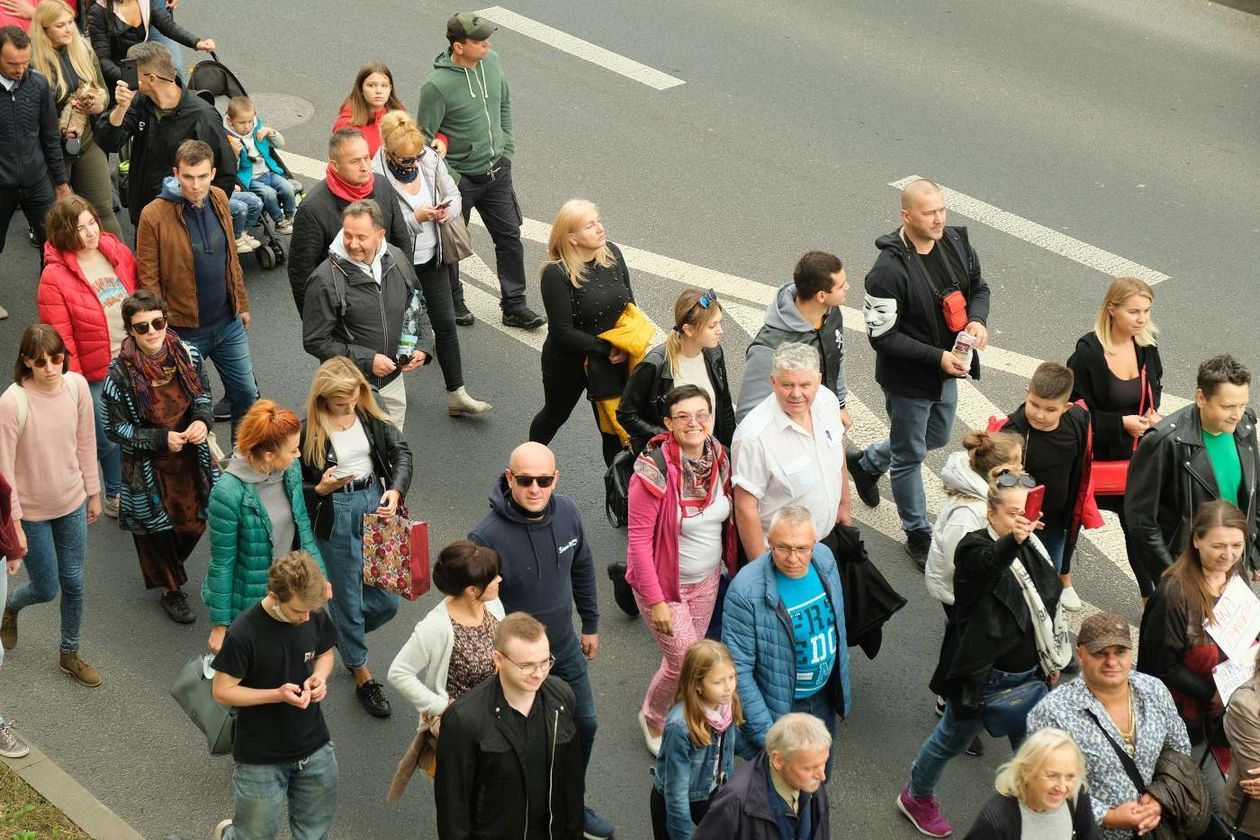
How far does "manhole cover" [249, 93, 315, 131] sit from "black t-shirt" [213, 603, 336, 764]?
7.96 meters

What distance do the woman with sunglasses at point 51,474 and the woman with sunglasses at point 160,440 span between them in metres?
0.20

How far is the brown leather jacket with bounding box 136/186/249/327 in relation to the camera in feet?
30.3


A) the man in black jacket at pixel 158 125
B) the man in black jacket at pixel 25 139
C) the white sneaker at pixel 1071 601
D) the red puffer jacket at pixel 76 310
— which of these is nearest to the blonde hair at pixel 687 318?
the white sneaker at pixel 1071 601

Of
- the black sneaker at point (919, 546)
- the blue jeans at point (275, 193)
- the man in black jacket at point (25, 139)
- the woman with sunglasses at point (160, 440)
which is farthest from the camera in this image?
the blue jeans at point (275, 193)

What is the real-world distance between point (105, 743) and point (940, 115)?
9.26 metres

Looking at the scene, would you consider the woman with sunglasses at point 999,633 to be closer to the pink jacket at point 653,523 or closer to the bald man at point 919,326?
the pink jacket at point 653,523

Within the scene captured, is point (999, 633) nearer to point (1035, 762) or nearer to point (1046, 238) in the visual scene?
point (1035, 762)

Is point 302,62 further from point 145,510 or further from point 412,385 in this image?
point 145,510

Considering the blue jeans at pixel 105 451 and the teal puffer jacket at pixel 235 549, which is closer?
the teal puffer jacket at pixel 235 549

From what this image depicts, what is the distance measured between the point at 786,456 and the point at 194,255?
3795 mm

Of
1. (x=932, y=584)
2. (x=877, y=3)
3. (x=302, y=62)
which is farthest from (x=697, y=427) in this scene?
(x=877, y=3)

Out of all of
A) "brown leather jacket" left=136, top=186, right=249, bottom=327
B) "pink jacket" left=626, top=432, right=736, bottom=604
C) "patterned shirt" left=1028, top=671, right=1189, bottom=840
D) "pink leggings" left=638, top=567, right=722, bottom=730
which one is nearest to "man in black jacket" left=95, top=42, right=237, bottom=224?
"brown leather jacket" left=136, top=186, right=249, bottom=327

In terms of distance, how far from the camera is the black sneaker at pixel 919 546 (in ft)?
29.9

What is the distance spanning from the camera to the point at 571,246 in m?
8.86
